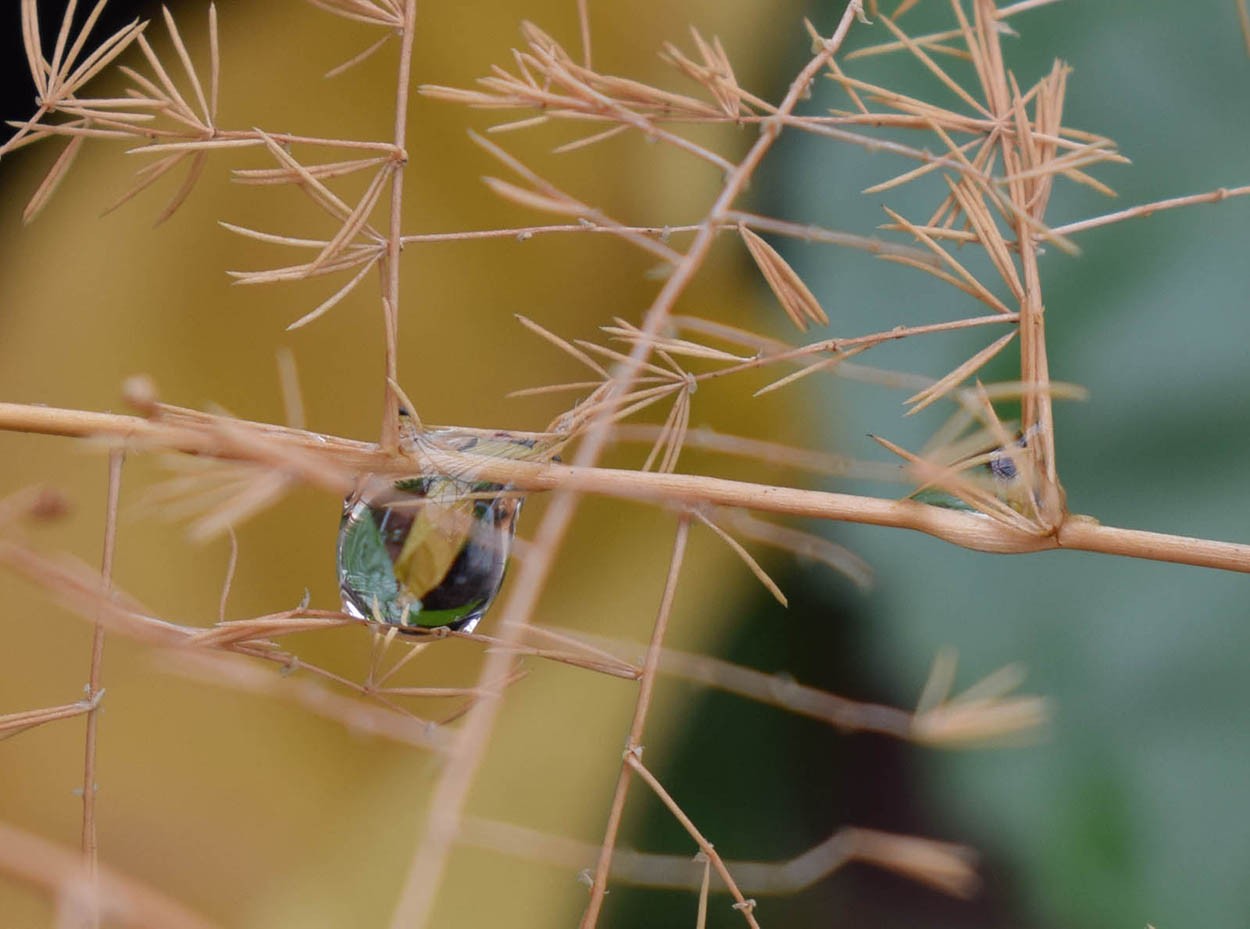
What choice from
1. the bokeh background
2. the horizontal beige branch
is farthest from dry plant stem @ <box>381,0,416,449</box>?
the bokeh background

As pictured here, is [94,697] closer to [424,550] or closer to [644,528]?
[424,550]

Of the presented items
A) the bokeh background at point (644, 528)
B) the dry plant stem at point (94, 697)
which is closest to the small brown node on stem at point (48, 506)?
the dry plant stem at point (94, 697)

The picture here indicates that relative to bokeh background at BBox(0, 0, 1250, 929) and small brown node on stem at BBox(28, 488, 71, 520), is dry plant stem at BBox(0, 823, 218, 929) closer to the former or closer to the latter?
small brown node on stem at BBox(28, 488, 71, 520)

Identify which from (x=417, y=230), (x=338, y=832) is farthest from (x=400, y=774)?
(x=417, y=230)

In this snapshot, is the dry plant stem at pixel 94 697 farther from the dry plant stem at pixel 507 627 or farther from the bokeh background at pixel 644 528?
the bokeh background at pixel 644 528

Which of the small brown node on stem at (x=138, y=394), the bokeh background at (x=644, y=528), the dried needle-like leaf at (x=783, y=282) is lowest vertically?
the bokeh background at (x=644, y=528)
